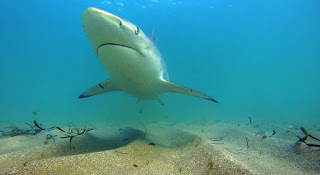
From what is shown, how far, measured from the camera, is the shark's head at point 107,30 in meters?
2.10

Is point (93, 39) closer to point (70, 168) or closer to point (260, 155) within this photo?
point (70, 168)

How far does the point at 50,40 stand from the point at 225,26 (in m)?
75.5

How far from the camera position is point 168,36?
73875 mm

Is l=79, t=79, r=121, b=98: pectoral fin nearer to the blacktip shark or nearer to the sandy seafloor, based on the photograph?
the blacktip shark

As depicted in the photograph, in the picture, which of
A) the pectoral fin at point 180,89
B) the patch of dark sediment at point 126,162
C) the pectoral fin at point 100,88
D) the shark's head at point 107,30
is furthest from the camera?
the pectoral fin at point 100,88

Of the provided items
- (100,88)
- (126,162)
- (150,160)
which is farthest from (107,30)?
(100,88)

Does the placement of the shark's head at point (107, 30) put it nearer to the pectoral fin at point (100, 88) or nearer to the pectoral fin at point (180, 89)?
the pectoral fin at point (180, 89)

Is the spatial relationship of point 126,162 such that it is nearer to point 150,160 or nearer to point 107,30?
point 150,160

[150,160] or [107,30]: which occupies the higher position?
[107,30]

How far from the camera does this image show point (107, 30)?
2.24 m

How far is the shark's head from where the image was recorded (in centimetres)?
210

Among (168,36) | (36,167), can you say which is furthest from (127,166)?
(168,36)

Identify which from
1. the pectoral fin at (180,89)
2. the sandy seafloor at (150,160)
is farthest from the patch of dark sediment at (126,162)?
the pectoral fin at (180,89)

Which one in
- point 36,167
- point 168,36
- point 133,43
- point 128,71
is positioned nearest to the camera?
point 36,167
